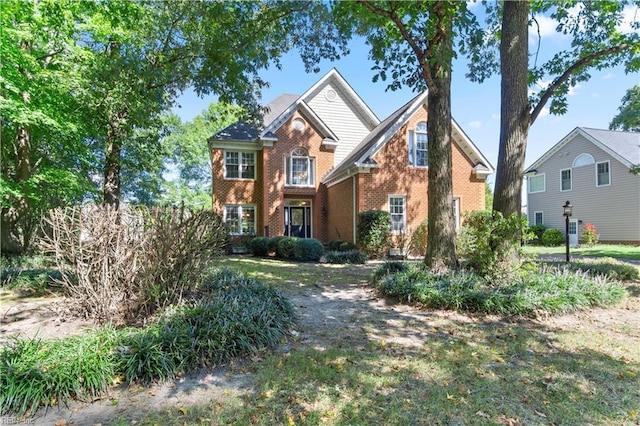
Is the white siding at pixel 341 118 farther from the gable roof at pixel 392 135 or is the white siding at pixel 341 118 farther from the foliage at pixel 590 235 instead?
the foliage at pixel 590 235

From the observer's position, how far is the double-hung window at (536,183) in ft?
84.7

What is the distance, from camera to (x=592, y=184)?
22.1 meters

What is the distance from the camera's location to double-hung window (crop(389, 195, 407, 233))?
15688mm

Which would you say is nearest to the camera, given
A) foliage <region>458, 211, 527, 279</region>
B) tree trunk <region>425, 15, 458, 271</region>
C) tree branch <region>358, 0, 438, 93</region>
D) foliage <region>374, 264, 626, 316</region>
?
foliage <region>374, 264, 626, 316</region>

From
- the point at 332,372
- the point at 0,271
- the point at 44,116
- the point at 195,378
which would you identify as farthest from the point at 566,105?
the point at 0,271

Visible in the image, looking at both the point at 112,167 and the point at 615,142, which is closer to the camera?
the point at 112,167

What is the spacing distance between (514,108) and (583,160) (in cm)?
1967

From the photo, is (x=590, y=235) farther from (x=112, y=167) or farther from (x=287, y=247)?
(x=112, y=167)

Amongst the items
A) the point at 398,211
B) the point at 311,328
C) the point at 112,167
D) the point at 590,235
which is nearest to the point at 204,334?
the point at 311,328

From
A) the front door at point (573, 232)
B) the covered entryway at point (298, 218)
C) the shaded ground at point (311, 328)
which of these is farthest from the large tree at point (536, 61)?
the front door at point (573, 232)

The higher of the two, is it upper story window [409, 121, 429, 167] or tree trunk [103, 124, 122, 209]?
upper story window [409, 121, 429, 167]

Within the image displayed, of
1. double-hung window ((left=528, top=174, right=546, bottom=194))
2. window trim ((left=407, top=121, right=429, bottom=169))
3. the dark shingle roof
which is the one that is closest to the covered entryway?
window trim ((left=407, top=121, right=429, bottom=169))

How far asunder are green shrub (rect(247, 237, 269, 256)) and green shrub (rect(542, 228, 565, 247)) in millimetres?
18902

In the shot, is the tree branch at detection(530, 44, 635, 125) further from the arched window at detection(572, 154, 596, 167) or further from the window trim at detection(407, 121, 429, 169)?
the arched window at detection(572, 154, 596, 167)
